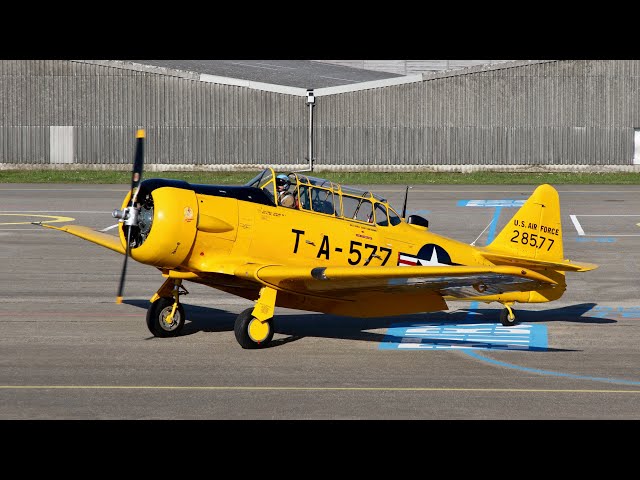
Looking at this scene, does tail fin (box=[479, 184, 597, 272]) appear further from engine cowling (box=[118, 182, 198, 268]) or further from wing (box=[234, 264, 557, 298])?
engine cowling (box=[118, 182, 198, 268])

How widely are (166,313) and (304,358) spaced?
268 centimetres

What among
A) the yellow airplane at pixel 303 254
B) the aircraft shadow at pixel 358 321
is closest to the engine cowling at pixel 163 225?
the yellow airplane at pixel 303 254

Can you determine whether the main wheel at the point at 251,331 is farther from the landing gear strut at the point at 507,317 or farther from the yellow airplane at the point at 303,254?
the landing gear strut at the point at 507,317

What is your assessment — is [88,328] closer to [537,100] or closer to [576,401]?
[576,401]

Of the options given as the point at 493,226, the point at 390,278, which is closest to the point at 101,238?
the point at 390,278

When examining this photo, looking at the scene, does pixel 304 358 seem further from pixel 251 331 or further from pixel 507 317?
pixel 507 317

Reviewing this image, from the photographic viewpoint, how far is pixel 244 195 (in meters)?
15.9

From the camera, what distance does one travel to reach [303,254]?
16.2 m

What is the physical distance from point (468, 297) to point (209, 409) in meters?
6.08

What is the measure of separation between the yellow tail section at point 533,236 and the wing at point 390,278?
6.30 feet

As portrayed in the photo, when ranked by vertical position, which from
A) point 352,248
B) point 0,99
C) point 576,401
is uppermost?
point 0,99

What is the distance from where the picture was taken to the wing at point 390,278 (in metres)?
14.5

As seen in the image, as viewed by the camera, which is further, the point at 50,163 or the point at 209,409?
the point at 50,163

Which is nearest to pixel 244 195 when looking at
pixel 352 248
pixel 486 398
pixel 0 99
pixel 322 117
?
pixel 352 248
